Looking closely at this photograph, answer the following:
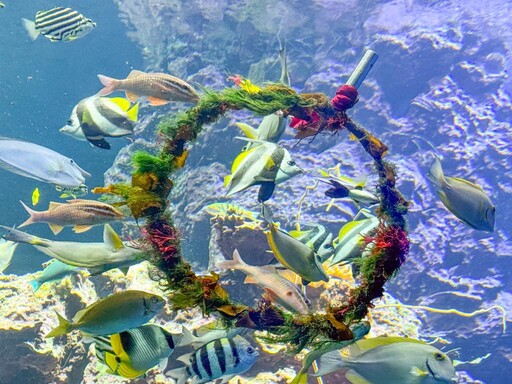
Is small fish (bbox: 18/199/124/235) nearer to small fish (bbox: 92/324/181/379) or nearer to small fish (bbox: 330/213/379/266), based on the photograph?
small fish (bbox: 92/324/181/379)

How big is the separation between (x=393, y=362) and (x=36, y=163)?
3276 millimetres

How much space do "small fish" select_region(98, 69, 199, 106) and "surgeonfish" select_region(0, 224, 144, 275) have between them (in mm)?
1096

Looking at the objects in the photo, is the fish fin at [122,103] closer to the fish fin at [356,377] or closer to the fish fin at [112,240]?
the fish fin at [112,240]

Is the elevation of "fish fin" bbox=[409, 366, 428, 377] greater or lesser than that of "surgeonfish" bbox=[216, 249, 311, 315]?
lesser

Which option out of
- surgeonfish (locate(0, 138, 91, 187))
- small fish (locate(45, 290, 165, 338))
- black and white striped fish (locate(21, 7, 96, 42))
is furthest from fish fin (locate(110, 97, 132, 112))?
black and white striped fish (locate(21, 7, 96, 42))

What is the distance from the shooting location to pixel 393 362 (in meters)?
2.24

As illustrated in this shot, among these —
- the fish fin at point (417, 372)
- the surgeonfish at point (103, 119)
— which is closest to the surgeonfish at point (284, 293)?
the fish fin at point (417, 372)

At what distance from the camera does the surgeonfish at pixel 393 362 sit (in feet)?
7.27

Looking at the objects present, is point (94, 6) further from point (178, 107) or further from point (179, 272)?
point (179, 272)

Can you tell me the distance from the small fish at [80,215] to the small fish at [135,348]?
75 centimetres

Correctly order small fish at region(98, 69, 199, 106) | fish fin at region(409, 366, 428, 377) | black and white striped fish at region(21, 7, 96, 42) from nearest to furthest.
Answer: fish fin at region(409, 366, 428, 377) → small fish at region(98, 69, 199, 106) → black and white striped fish at region(21, 7, 96, 42)

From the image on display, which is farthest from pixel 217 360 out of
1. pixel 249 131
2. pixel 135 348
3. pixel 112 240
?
pixel 249 131

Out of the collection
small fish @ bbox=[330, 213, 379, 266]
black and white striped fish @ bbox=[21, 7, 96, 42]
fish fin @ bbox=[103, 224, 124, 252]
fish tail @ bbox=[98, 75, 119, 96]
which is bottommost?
small fish @ bbox=[330, 213, 379, 266]

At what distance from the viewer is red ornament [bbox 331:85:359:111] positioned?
240 centimetres
